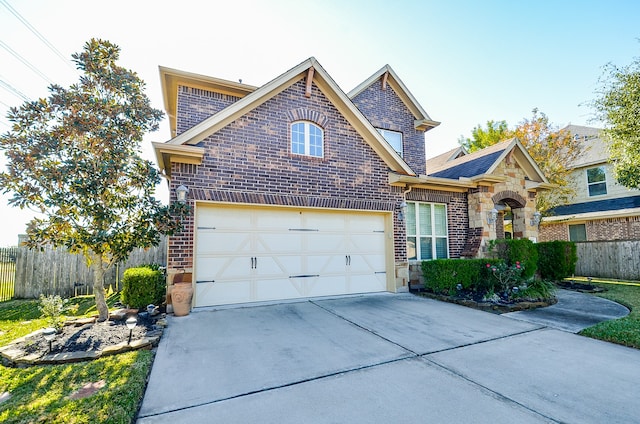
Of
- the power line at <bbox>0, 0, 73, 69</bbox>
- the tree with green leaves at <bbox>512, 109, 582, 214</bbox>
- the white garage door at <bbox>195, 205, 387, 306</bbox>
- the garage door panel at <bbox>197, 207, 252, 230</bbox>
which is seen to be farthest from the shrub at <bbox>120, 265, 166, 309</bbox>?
the tree with green leaves at <bbox>512, 109, 582, 214</bbox>

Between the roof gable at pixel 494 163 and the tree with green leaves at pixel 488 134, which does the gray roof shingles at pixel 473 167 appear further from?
the tree with green leaves at pixel 488 134

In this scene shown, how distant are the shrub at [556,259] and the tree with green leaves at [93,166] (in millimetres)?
12751

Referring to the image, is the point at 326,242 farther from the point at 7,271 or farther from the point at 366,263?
the point at 7,271

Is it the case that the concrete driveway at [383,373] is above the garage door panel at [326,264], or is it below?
below

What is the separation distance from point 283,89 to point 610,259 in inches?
653

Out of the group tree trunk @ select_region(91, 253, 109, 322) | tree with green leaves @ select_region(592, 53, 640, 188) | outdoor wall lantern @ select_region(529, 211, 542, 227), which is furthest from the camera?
outdoor wall lantern @ select_region(529, 211, 542, 227)

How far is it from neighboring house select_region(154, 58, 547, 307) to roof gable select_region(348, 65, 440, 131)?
2.81m

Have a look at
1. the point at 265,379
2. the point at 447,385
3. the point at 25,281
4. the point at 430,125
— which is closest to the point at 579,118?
the point at 430,125

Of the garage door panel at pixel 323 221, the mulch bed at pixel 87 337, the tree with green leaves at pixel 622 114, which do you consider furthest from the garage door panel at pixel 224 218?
the tree with green leaves at pixel 622 114

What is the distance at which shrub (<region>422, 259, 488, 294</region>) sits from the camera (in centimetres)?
869

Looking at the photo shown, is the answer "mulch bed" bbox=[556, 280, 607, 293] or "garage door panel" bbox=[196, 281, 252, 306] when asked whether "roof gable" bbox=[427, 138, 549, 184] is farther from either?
"garage door panel" bbox=[196, 281, 252, 306]

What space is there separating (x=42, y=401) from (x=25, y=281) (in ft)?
28.1

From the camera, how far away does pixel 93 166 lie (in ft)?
19.1

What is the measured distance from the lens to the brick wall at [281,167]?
717 centimetres
